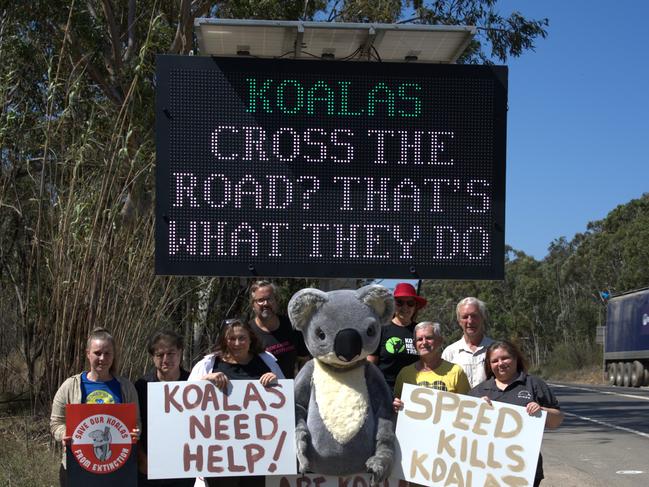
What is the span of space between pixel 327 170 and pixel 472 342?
4.58ft

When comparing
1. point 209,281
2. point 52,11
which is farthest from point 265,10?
point 209,281

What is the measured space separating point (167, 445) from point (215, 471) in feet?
0.99

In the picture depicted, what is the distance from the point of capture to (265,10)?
14766 millimetres

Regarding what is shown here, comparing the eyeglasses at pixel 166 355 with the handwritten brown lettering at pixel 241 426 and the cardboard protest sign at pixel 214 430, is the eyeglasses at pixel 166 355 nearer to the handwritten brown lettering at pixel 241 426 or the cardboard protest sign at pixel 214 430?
the cardboard protest sign at pixel 214 430

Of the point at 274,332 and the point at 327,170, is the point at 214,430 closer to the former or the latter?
the point at 274,332

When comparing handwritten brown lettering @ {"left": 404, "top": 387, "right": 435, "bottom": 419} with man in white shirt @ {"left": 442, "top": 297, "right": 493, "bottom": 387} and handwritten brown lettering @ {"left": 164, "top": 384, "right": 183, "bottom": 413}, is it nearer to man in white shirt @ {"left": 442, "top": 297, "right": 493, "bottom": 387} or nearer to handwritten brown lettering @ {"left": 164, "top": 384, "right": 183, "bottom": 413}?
man in white shirt @ {"left": 442, "top": 297, "right": 493, "bottom": 387}

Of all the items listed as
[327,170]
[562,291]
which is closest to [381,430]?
[327,170]

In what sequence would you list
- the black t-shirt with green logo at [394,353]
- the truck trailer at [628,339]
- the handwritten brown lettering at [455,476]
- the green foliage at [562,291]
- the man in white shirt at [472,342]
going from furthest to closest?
the green foliage at [562,291], the truck trailer at [628,339], the black t-shirt with green logo at [394,353], the man in white shirt at [472,342], the handwritten brown lettering at [455,476]

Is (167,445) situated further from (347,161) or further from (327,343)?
(347,161)

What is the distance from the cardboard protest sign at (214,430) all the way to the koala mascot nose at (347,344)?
1.15 feet

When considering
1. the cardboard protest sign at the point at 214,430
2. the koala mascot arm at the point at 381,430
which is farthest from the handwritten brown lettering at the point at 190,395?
the koala mascot arm at the point at 381,430

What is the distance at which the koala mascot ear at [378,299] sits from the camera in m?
5.70

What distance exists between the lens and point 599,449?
14.1 metres

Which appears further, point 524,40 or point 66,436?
point 524,40
